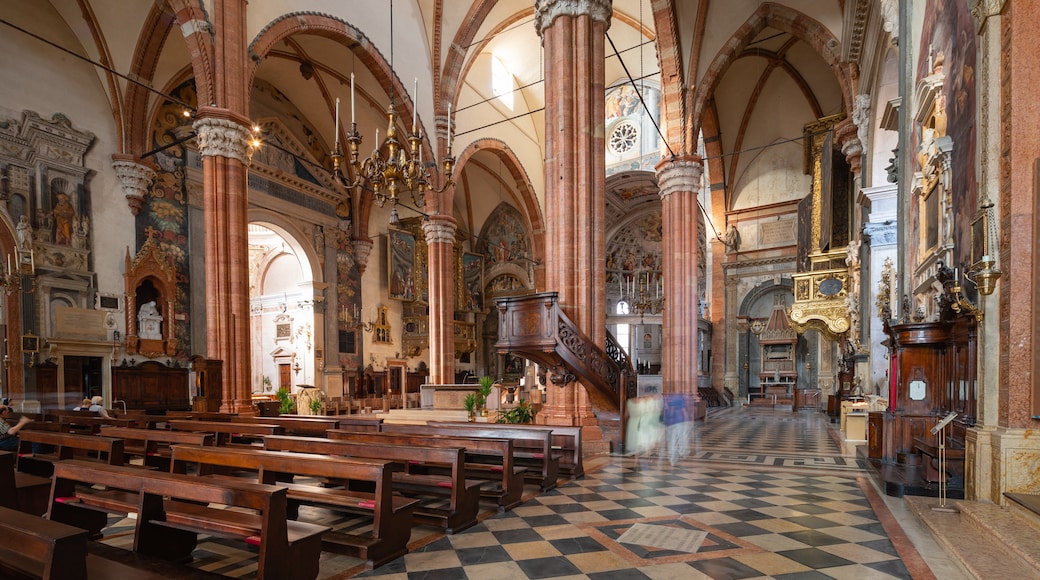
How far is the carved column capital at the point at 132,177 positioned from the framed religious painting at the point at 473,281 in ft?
48.7

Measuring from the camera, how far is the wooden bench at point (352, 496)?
3.62m

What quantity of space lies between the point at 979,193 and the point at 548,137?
6.26m

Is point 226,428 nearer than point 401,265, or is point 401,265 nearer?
point 226,428

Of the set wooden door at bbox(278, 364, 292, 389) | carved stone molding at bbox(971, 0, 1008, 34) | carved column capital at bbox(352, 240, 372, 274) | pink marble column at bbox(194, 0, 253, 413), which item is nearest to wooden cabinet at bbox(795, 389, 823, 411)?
carved stone molding at bbox(971, 0, 1008, 34)

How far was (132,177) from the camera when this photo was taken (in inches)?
559

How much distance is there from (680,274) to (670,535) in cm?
1066

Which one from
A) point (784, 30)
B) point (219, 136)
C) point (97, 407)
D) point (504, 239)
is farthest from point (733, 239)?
point (97, 407)

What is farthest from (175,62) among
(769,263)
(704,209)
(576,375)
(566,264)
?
(769,263)

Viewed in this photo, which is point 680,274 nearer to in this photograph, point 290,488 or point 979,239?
point 979,239

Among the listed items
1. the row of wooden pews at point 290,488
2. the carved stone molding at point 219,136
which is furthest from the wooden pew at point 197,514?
the carved stone molding at point 219,136

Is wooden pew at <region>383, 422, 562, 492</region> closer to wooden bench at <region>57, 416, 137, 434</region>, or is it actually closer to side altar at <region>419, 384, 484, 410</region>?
wooden bench at <region>57, 416, 137, 434</region>

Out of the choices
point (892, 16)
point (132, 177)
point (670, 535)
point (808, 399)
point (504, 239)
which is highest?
point (892, 16)

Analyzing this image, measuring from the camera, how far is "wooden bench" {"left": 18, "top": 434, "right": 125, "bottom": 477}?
4.43m

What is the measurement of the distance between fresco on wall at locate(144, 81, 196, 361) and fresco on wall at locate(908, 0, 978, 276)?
16.7 meters
